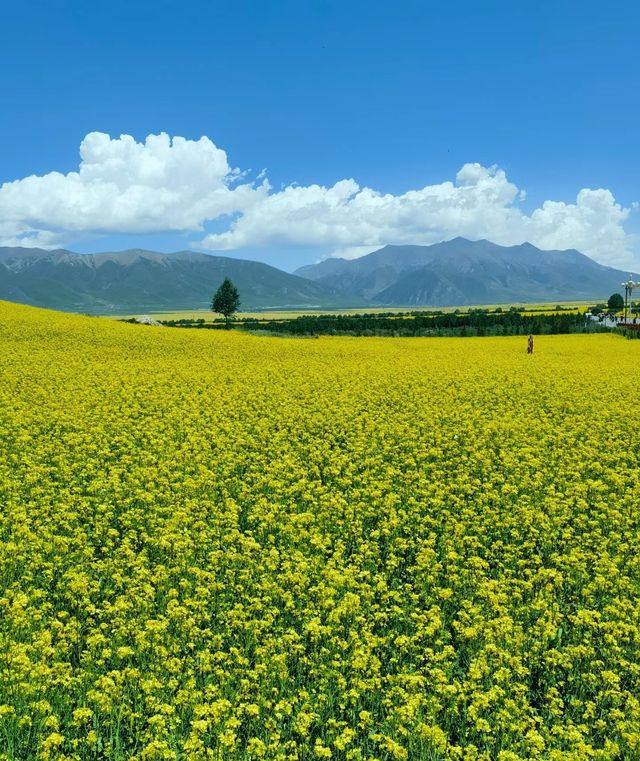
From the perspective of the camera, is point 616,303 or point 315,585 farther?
point 616,303

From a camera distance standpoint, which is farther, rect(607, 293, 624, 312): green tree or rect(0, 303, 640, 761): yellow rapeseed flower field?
rect(607, 293, 624, 312): green tree

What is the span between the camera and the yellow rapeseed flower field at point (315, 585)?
6.74 meters

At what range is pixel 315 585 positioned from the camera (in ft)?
31.6

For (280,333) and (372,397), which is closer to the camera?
(372,397)

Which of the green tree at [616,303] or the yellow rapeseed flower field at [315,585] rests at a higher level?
the green tree at [616,303]

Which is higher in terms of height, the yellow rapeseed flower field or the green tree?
the green tree

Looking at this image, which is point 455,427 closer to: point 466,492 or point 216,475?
point 466,492

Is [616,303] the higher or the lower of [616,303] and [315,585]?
the higher

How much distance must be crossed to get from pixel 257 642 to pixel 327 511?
471 cm

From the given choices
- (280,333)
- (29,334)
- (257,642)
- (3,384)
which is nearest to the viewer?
(257,642)

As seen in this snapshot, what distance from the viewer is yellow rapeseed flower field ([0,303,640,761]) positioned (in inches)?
265

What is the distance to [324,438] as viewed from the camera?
19.1 m

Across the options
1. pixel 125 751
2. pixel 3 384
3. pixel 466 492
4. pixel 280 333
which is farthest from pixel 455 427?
pixel 280 333

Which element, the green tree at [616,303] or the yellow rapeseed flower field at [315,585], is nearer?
the yellow rapeseed flower field at [315,585]
